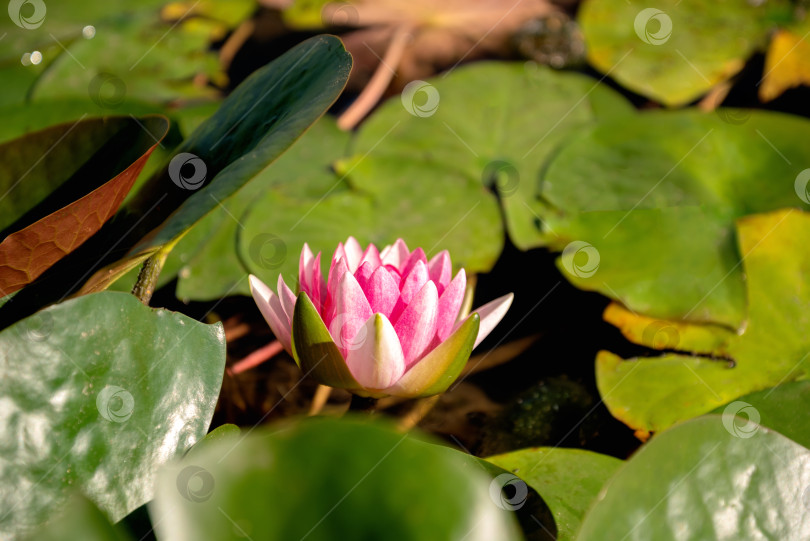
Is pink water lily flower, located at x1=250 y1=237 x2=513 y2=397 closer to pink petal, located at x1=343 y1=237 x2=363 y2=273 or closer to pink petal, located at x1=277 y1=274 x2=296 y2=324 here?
pink petal, located at x1=277 y1=274 x2=296 y2=324

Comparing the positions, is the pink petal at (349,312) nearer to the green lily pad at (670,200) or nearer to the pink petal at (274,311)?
the pink petal at (274,311)

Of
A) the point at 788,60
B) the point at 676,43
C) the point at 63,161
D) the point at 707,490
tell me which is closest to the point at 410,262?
the point at 707,490

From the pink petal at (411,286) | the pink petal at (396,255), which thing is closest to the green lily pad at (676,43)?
the pink petal at (396,255)

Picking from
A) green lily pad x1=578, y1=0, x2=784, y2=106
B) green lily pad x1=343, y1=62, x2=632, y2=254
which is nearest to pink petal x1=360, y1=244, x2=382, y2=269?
green lily pad x1=343, y1=62, x2=632, y2=254

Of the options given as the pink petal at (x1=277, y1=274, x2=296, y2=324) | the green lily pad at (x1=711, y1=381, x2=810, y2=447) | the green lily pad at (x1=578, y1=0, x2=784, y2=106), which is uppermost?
the pink petal at (x1=277, y1=274, x2=296, y2=324)

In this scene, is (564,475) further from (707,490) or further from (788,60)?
(788,60)
